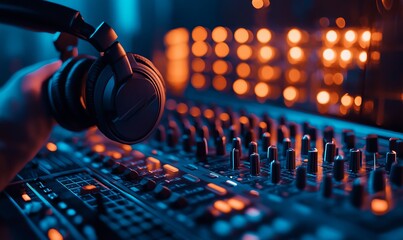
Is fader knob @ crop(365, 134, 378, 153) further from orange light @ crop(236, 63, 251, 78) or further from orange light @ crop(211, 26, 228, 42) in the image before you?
orange light @ crop(211, 26, 228, 42)

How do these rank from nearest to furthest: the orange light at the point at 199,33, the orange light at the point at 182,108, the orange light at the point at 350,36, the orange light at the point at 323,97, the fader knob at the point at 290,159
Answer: the fader knob at the point at 290,159 < the orange light at the point at 350,36 < the orange light at the point at 323,97 < the orange light at the point at 182,108 < the orange light at the point at 199,33

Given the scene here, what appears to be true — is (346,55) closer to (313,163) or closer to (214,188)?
(313,163)

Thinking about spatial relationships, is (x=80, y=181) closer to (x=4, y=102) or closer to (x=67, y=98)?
(x=67, y=98)

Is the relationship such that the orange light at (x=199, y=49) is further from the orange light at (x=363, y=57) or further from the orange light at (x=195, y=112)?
the orange light at (x=363, y=57)

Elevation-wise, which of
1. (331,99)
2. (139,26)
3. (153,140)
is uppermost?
(139,26)

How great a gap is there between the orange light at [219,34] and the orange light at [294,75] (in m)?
0.29

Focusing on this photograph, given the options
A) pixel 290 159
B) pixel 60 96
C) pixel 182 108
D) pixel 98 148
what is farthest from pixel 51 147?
pixel 290 159

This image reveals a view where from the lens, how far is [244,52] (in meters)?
1.38

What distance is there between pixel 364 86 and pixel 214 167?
439mm

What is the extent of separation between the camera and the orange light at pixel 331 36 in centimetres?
110

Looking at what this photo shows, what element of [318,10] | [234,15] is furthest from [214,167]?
[234,15]

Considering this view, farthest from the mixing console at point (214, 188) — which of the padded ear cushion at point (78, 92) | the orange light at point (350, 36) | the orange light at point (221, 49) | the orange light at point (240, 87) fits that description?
the orange light at point (221, 49)

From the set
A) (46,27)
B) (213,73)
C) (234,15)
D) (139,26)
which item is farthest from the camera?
(139,26)

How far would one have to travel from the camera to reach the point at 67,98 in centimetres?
83
